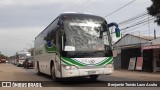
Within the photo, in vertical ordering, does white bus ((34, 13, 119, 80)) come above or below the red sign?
above

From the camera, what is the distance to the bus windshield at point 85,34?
16719 mm

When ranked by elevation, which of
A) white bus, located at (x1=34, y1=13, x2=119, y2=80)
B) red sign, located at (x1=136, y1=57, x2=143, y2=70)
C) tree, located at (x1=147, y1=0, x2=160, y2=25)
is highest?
tree, located at (x1=147, y1=0, x2=160, y2=25)

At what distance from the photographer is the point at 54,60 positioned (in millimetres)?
18750

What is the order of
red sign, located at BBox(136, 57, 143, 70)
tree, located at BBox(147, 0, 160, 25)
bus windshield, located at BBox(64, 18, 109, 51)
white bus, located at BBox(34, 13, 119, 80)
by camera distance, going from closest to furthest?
white bus, located at BBox(34, 13, 119, 80) → bus windshield, located at BBox(64, 18, 109, 51) → tree, located at BBox(147, 0, 160, 25) → red sign, located at BBox(136, 57, 143, 70)

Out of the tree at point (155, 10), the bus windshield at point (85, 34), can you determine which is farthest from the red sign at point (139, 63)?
the bus windshield at point (85, 34)

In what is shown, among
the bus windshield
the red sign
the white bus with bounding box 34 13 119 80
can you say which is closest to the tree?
the red sign

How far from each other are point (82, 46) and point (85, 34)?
2.25 feet

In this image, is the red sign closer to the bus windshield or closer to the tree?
the tree

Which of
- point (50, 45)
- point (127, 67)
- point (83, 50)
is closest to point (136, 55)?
point (127, 67)

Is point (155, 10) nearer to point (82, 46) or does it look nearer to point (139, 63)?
point (139, 63)

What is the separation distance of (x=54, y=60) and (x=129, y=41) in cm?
3252

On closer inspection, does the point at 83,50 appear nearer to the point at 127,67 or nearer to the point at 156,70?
the point at 156,70

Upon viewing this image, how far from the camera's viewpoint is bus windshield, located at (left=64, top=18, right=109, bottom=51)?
1672 cm

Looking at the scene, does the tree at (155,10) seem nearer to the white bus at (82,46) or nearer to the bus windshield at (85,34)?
the white bus at (82,46)
